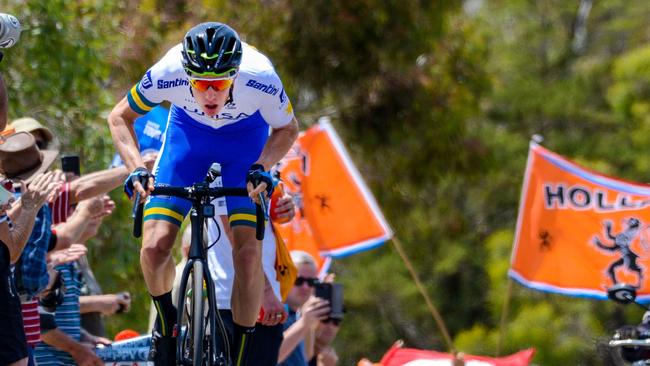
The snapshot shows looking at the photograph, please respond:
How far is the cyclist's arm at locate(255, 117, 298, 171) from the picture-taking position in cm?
822

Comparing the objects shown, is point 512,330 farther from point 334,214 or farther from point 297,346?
point 297,346

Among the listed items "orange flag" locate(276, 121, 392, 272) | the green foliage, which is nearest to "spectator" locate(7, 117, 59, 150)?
"orange flag" locate(276, 121, 392, 272)

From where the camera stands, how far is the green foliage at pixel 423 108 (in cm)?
1419

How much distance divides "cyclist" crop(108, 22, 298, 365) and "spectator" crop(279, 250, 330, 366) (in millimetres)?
1563

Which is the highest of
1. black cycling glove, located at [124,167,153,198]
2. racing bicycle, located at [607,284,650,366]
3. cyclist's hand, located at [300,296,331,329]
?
black cycling glove, located at [124,167,153,198]

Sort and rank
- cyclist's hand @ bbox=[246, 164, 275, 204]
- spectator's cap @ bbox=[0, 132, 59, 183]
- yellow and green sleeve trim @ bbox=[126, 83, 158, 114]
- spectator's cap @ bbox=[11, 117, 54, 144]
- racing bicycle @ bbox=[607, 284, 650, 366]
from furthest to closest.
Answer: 1. spectator's cap @ bbox=[11, 117, 54, 144]
2. racing bicycle @ bbox=[607, 284, 650, 366]
3. spectator's cap @ bbox=[0, 132, 59, 183]
4. yellow and green sleeve trim @ bbox=[126, 83, 158, 114]
5. cyclist's hand @ bbox=[246, 164, 275, 204]

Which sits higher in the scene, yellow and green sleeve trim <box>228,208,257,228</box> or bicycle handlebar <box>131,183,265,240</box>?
bicycle handlebar <box>131,183,265,240</box>

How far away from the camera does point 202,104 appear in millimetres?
7922

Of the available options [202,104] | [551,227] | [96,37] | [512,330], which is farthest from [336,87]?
[202,104]

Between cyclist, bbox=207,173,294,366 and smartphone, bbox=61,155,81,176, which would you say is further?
smartphone, bbox=61,155,81,176

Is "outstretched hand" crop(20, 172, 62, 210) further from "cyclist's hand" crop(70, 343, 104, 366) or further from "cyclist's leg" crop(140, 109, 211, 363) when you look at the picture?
"cyclist's hand" crop(70, 343, 104, 366)

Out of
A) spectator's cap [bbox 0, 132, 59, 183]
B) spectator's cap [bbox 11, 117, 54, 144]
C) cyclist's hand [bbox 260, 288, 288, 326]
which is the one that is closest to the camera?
spectator's cap [bbox 0, 132, 59, 183]

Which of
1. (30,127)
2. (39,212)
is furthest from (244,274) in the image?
(30,127)

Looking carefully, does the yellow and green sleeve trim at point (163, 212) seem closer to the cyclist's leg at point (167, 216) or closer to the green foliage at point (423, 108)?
the cyclist's leg at point (167, 216)
